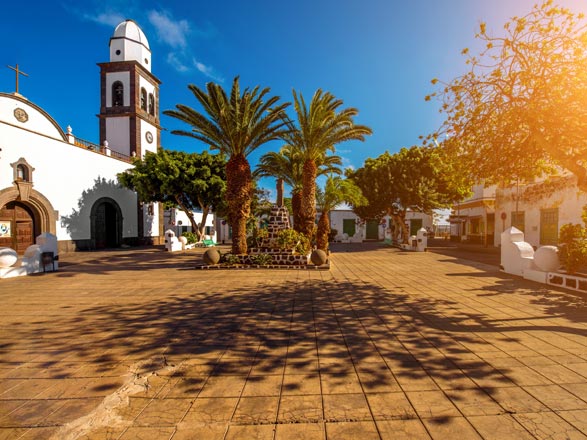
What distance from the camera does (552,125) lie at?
6500mm

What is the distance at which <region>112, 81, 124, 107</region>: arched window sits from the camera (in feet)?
100.0

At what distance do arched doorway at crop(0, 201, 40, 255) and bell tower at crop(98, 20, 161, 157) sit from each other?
480 inches

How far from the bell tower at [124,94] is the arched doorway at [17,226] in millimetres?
12191

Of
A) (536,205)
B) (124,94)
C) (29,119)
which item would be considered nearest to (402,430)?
(29,119)

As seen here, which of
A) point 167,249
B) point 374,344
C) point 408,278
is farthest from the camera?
point 167,249

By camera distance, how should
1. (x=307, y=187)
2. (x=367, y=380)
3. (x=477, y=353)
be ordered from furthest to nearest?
(x=307, y=187)
(x=477, y=353)
(x=367, y=380)

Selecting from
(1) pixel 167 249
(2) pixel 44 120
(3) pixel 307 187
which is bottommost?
(1) pixel 167 249

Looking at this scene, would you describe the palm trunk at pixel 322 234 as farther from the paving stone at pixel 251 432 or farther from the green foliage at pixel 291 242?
the paving stone at pixel 251 432

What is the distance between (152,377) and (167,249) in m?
20.9

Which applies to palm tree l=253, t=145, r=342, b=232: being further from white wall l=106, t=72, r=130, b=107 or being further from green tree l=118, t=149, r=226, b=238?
white wall l=106, t=72, r=130, b=107

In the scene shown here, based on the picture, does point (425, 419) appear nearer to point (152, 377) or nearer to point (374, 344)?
point (374, 344)

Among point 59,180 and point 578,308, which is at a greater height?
point 59,180

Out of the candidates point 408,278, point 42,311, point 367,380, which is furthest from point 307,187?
point 367,380

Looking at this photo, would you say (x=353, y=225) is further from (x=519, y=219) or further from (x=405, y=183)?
(x=519, y=219)
